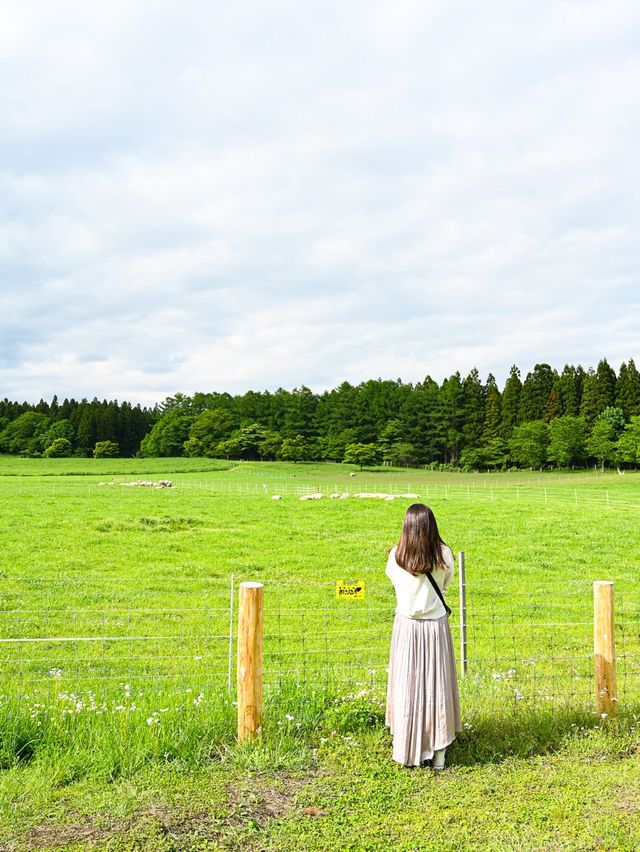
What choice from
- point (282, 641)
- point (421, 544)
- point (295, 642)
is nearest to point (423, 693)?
point (421, 544)

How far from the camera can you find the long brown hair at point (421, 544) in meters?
5.46

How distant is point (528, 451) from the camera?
82.8 m

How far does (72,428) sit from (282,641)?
109358 mm

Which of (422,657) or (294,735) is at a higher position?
(422,657)

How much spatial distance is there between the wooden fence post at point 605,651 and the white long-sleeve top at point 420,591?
69.1 inches

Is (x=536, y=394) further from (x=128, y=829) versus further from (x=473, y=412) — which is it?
(x=128, y=829)

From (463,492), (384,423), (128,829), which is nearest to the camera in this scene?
(128,829)

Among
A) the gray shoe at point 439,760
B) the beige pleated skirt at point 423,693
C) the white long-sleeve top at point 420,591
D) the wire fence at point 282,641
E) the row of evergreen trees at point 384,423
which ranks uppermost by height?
the row of evergreen trees at point 384,423

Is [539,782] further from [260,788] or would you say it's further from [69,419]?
[69,419]

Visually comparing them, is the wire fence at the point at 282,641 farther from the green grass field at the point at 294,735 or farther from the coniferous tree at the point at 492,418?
the coniferous tree at the point at 492,418

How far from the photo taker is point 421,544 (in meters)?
5.46

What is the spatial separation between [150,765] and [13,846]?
1235 mm

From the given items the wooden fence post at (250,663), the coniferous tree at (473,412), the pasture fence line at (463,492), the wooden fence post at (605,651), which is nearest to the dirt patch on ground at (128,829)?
the wooden fence post at (250,663)

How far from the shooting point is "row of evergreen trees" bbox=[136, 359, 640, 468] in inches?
3246
